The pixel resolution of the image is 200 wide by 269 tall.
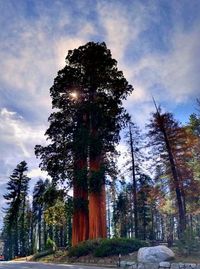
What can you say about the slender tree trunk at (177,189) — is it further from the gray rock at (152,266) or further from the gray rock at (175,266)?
the gray rock at (175,266)

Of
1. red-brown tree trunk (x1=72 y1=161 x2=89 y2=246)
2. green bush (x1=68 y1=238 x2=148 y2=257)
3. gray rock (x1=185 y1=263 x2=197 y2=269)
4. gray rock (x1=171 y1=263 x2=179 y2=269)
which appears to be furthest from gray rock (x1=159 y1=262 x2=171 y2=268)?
red-brown tree trunk (x1=72 y1=161 x2=89 y2=246)

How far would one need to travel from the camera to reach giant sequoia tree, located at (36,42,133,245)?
92.1 ft

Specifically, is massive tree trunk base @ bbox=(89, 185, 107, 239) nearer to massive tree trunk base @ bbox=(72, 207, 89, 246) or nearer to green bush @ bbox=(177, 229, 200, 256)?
massive tree trunk base @ bbox=(72, 207, 89, 246)

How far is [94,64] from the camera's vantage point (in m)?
32.0

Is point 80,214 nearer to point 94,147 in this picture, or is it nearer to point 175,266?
point 94,147

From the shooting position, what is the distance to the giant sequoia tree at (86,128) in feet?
92.1

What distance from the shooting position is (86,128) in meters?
29.5

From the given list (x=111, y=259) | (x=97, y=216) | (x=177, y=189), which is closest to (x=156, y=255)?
(x=111, y=259)

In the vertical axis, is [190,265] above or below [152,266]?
below

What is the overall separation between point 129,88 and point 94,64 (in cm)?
370

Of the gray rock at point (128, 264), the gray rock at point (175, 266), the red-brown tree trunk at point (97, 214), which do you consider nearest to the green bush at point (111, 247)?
the gray rock at point (128, 264)

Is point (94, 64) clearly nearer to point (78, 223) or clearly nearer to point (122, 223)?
point (78, 223)

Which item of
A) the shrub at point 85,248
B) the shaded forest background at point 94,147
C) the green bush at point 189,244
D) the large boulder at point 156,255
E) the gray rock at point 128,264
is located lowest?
the gray rock at point 128,264

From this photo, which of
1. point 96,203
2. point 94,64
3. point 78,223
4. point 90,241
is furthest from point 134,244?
point 94,64
